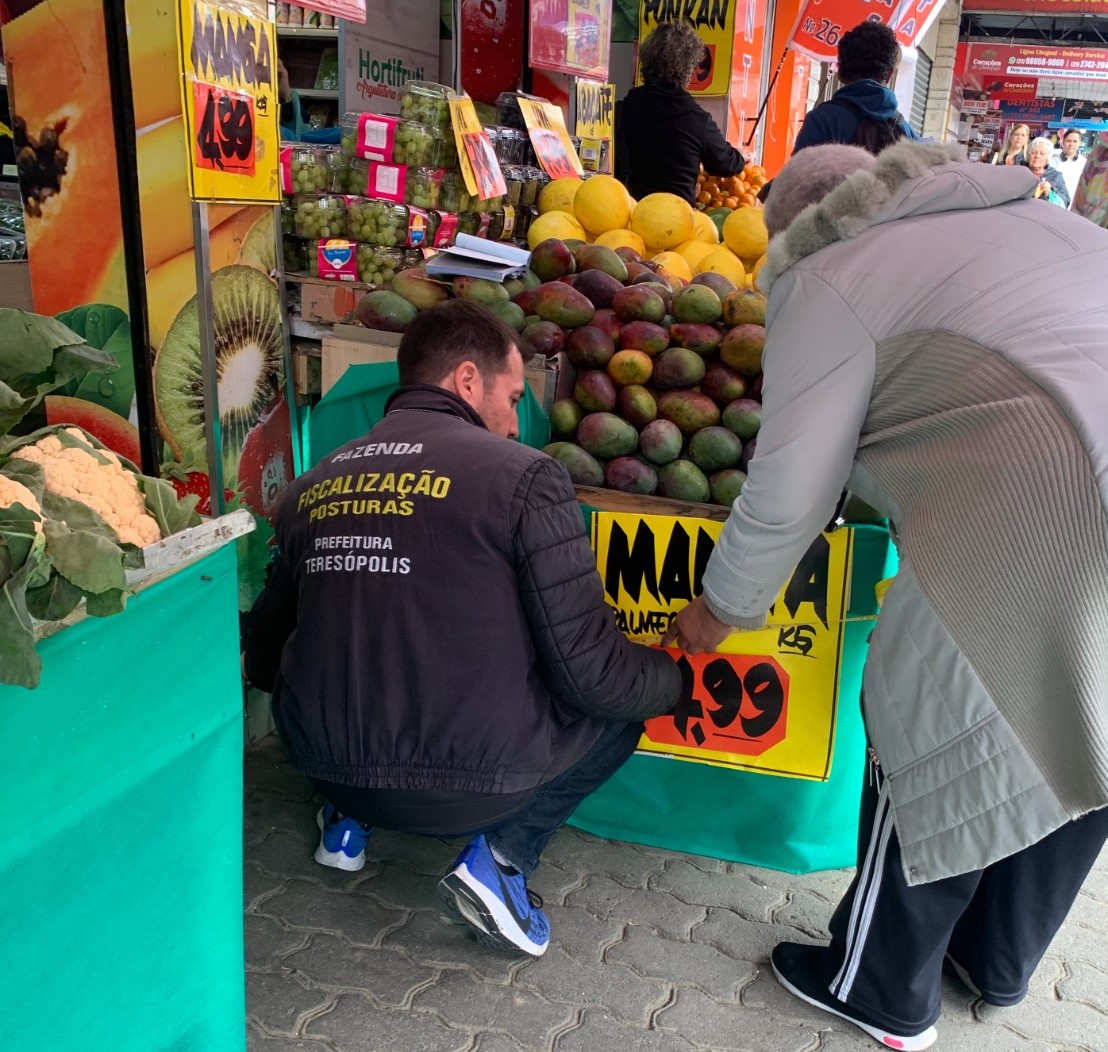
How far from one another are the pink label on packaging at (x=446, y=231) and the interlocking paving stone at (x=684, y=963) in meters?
2.43

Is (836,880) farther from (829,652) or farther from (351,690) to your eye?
(351,690)

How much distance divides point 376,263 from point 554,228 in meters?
0.78

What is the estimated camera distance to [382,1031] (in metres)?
2.12

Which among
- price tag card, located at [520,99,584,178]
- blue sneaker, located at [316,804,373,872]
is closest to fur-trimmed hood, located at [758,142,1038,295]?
blue sneaker, located at [316,804,373,872]

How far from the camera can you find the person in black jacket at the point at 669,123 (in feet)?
17.1

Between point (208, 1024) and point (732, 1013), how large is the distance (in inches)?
45.5

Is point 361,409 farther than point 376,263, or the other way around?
point 376,263

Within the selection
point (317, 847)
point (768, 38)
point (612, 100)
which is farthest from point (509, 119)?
point (768, 38)

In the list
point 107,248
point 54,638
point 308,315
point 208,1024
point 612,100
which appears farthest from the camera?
point 612,100

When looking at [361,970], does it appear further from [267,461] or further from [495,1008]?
[267,461]

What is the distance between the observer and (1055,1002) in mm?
2311

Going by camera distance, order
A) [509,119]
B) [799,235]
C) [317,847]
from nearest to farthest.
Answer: [799,235] → [317,847] → [509,119]

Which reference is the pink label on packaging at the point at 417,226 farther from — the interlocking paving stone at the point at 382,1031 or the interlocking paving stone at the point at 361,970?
the interlocking paving stone at the point at 382,1031

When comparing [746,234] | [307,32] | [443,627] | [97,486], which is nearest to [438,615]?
[443,627]
